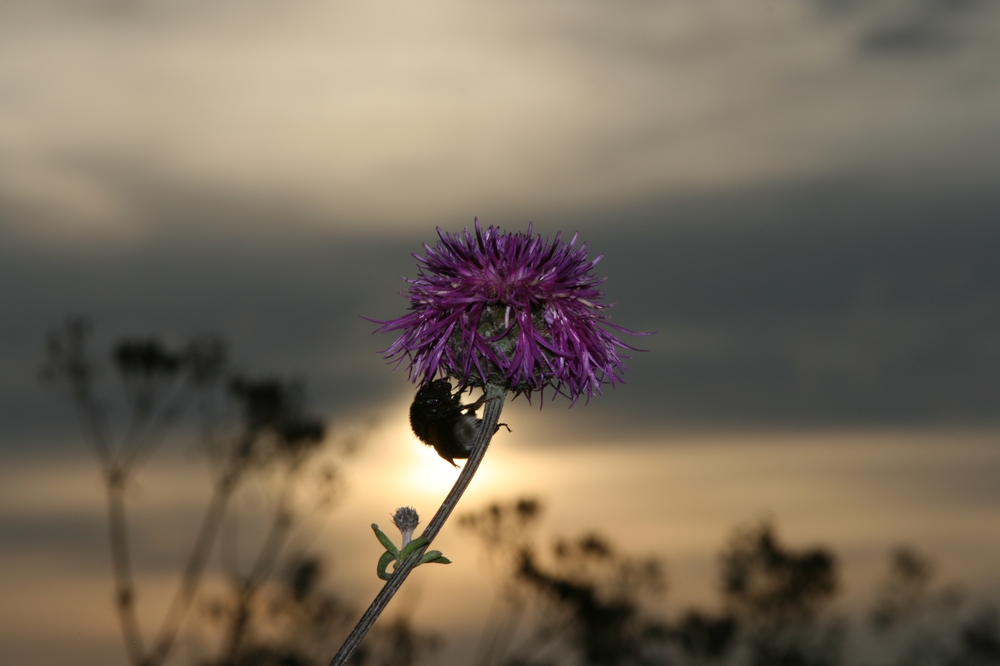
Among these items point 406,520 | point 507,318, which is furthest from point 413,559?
point 507,318

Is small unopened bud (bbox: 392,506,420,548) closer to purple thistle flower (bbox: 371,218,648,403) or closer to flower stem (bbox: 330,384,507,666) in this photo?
flower stem (bbox: 330,384,507,666)

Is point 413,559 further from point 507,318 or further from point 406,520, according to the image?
point 507,318

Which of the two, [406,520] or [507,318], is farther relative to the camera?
[507,318]

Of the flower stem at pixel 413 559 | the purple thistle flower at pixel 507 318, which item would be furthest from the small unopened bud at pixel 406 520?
the purple thistle flower at pixel 507 318

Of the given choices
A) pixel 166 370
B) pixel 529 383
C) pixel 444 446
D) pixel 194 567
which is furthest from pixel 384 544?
pixel 166 370

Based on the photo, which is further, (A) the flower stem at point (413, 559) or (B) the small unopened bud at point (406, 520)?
(B) the small unopened bud at point (406, 520)

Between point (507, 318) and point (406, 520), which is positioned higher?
point (507, 318)

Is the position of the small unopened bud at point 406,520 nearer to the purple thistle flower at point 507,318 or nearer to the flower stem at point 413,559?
the flower stem at point 413,559
